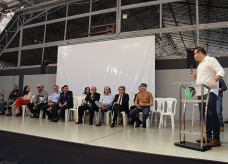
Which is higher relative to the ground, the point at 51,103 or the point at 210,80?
the point at 210,80

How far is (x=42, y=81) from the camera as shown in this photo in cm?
714

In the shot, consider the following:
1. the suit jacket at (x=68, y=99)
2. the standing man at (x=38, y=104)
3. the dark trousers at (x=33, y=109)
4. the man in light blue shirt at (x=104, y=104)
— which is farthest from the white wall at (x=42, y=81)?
the man in light blue shirt at (x=104, y=104)

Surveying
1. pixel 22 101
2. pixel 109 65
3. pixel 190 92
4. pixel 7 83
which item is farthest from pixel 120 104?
pixel 7 83

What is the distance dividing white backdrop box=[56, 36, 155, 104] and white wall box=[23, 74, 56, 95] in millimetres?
656

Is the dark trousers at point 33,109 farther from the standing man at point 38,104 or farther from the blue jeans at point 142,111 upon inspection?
the blue jeans at point 142,111

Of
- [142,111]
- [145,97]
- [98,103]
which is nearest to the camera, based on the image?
[142,111]

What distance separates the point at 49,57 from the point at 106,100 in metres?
3.79

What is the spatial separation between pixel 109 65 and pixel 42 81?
9.85ft

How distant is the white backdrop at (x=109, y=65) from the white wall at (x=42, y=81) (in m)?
0.66

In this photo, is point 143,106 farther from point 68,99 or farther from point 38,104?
point 38,104

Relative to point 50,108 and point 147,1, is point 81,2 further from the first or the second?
point 50,108

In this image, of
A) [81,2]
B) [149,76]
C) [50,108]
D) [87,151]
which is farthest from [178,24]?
[87,151]

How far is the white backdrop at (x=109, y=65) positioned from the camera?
5.12 meters

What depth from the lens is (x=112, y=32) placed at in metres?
6.07
